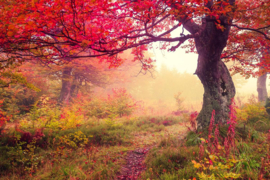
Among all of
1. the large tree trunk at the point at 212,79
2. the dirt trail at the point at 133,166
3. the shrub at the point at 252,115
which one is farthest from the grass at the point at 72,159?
the shrub at the point at 252,115

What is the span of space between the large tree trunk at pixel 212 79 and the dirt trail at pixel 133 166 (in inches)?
97.3

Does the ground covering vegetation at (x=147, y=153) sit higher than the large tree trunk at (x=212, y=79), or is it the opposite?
the large tree trunk at (x=212, y=79)

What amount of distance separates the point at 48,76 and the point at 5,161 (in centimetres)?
990

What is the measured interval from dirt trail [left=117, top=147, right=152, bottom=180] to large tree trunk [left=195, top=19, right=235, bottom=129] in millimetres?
2470

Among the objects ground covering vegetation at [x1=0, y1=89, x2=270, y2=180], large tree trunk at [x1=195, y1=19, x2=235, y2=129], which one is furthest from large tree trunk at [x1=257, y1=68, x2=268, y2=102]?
large tree trunk at [x1=195, y1=19, x2=235, y2=129]

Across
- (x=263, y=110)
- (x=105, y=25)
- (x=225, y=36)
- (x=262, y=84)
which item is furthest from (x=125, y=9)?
(x=262, y=84)

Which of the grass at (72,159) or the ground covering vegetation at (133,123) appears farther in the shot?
the grass at (72,159)

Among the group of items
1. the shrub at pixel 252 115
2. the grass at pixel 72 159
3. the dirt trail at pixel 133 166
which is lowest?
the dirt trail at pixel 133 166

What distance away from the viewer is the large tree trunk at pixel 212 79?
5000mm

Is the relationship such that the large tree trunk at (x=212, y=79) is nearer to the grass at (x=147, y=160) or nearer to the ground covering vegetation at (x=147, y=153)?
the ground covering vegetation at (x=147, y=153)

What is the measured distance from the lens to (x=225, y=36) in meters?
4.73

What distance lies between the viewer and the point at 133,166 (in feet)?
12.6

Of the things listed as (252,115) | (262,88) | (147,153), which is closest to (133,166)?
(147,153)

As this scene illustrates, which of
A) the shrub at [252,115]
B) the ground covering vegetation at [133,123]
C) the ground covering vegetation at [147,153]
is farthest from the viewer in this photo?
the shrub at [252,115]
